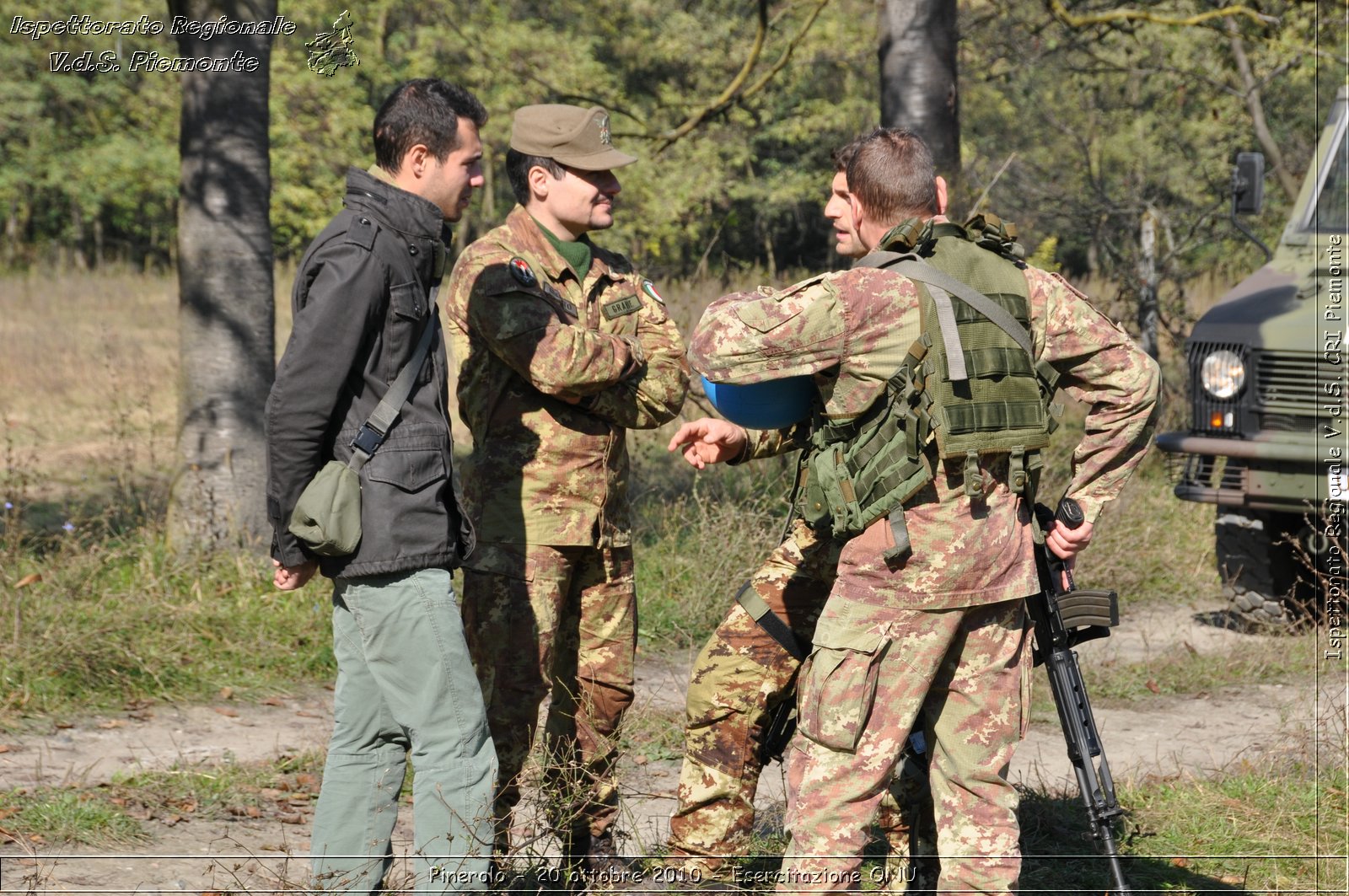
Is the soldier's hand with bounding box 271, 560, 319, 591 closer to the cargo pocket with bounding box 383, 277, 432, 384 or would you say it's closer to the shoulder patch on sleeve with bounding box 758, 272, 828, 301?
the cargo pocket with bounding box 383, 277, 432, 384

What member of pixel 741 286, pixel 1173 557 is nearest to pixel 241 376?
pixel 741 286

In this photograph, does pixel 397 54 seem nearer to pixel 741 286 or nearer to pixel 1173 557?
pixel 741 286

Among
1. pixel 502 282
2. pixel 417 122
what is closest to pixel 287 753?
pixel 502 282

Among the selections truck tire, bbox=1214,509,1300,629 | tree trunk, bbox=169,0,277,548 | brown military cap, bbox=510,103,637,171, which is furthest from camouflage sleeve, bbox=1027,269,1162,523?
tree trunk, bbox=169,0,277,548

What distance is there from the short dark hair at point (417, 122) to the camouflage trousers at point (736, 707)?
1.51 metres

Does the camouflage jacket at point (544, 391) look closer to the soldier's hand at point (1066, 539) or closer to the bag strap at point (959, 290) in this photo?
the bag strap at point (959, 290)

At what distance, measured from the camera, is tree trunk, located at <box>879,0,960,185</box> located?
750 centimetres

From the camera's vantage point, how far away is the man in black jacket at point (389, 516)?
3.02 meters

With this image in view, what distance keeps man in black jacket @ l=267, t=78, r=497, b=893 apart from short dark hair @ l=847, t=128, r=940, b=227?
3.23 feet

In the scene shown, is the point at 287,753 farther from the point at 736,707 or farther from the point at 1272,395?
the point at 1272,395

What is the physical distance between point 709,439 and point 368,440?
934 millimetres

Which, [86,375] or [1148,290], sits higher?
[1148,290]

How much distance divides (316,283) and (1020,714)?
Result: 197 centimetres

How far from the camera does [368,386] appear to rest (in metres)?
3.12
